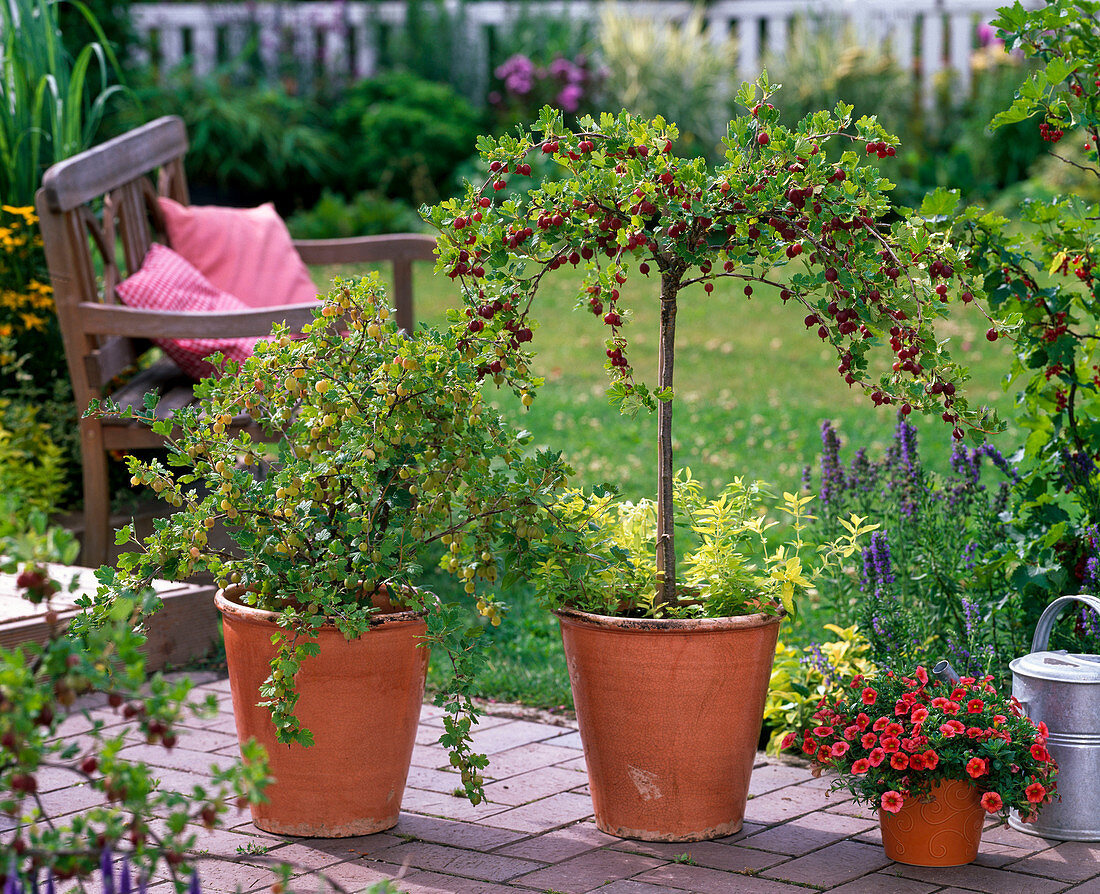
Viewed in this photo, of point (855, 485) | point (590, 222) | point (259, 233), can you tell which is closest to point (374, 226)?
point (259, 233)

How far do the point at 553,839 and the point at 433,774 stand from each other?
Answer: 49cm

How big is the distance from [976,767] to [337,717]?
1.24m

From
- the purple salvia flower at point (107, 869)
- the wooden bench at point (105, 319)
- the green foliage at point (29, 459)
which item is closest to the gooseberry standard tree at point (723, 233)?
the wooden bench at point (105, 319)

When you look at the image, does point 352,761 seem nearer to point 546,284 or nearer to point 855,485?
point 855,485

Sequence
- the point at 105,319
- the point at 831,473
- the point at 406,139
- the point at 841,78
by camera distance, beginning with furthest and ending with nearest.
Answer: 1. the point at 841,78
2. the point at 406,139
3. the point at 105,319
4. the point at 831,473

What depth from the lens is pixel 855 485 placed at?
3.40 m

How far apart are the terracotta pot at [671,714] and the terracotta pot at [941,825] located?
33 centimetres

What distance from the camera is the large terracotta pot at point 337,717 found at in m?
2.60

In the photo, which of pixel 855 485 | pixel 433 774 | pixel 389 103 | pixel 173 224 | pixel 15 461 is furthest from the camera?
pixel 389 103

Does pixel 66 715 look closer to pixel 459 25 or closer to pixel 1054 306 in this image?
pixel 1054 306

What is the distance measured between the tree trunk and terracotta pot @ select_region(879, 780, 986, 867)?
0.62m

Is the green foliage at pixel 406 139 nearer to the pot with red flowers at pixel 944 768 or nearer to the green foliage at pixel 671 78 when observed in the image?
the green foliage at pixel 671 78

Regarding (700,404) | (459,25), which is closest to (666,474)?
(700,404)

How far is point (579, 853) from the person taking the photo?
258cm
